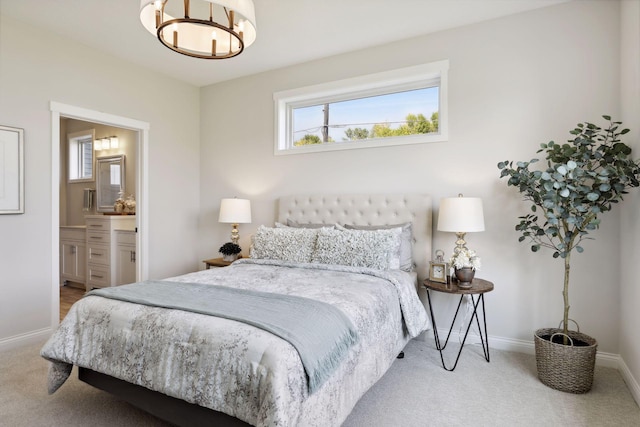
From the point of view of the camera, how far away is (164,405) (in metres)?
1.79

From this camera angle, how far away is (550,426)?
201 centimetres

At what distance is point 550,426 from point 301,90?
3532mm

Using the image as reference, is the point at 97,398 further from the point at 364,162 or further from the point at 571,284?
the point at 571,284

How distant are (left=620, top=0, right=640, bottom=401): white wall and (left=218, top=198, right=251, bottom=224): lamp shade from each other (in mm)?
3330

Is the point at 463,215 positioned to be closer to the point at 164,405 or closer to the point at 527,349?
the point at 527,349

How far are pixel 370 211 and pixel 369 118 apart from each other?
3.38 ft

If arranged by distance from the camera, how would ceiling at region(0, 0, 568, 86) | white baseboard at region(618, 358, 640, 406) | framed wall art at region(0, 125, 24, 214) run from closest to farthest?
white baseboard at region(618, 358, 640, 406)
ceiling at region(0, 0, 568, 86)
framed wall art at region(0, 125, 24, 214)

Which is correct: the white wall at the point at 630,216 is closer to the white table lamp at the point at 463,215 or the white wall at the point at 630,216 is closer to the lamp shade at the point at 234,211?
the white table lamp at the point at 463,215

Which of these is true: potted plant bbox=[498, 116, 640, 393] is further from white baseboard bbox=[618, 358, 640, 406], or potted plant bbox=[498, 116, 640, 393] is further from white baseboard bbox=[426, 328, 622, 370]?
white baseboard bbox=[426, 328, 622, 370]

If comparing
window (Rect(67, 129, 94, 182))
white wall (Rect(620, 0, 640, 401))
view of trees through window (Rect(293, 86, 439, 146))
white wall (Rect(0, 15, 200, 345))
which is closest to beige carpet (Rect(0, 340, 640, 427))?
white wall (Rect(620, 0, 640, 401))

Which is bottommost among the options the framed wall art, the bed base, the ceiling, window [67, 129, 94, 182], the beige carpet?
the beige carpet

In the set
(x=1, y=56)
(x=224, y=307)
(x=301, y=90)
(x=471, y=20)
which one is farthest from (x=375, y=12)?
(x=1, y=56)

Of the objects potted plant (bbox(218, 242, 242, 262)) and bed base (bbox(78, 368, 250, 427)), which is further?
potted plant (bbox(218, 242, 242, 262))

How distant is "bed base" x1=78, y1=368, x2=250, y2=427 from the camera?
162 cm
